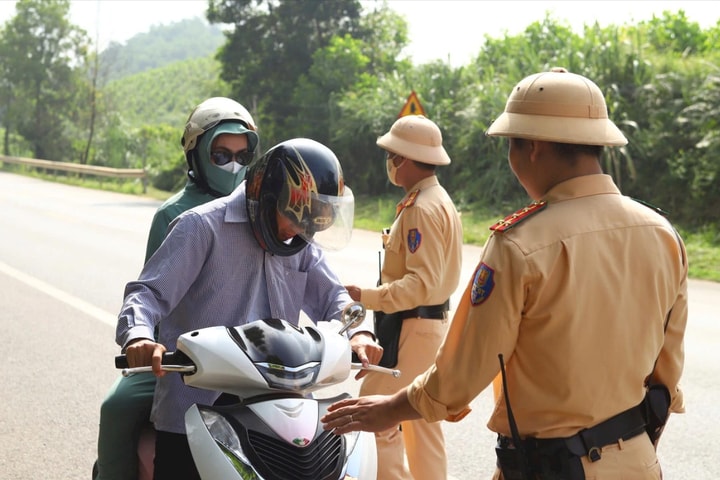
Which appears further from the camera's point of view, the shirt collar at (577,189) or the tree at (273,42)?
the tree at (273,42)

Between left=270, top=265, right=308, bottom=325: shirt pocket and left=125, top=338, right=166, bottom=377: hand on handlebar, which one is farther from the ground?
left=270, top=265, right=308, bottom=325: shirt pocket

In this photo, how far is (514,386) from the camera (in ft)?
8.34

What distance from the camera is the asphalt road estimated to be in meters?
5.44

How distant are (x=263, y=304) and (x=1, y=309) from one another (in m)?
7.34

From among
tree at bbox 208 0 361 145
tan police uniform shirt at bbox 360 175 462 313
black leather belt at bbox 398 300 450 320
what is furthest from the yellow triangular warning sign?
tree at bbox 208 0 361 145

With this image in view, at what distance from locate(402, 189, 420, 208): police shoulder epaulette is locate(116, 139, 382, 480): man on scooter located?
51.9 inches

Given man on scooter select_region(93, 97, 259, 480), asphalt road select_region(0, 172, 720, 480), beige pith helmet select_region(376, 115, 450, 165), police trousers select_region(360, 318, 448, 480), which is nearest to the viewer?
man on scooter select_region(93, 97, 259, 480)

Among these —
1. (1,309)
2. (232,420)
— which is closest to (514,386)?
(232,420)

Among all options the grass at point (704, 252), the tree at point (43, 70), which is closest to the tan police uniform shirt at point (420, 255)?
the grass at point (704, 252)

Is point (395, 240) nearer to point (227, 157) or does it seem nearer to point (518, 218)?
point (227, 157)

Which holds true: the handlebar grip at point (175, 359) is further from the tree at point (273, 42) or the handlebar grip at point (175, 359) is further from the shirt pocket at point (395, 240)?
the tree at point (273, 42)

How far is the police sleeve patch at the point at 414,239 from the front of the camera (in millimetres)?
4543

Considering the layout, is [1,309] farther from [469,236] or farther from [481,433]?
[469,236]

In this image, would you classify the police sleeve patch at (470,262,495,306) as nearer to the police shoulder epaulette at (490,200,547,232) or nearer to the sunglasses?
the police shoulder epaulette at (490,200,547,232)
